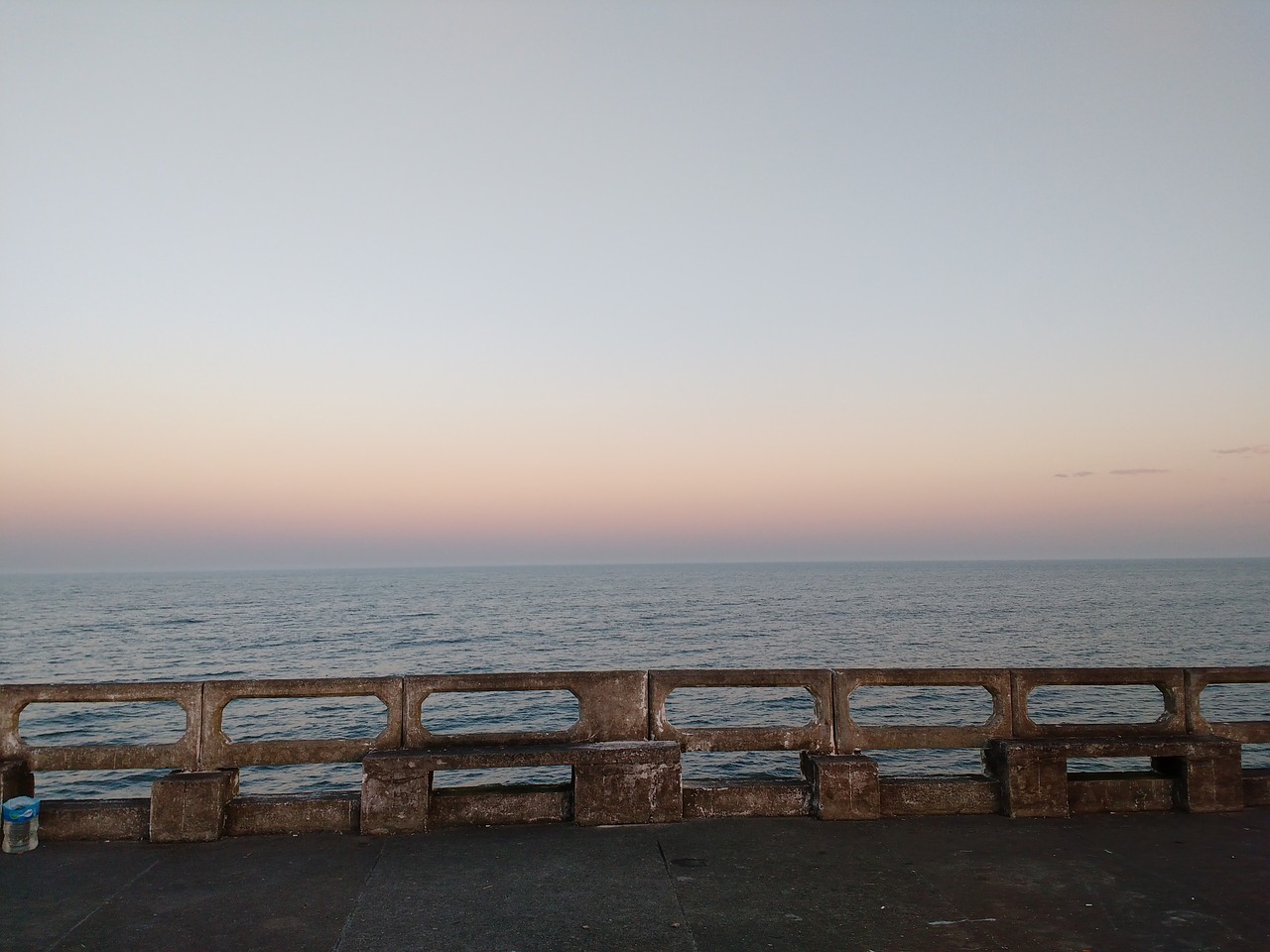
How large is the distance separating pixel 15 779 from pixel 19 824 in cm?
59

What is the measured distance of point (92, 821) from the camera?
259 inches

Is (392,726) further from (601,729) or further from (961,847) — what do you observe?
(961,847)

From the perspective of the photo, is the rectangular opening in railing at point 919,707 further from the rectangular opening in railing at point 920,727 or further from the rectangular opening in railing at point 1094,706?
the rectangular opening in railing at point 920,727

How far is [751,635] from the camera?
62969 mm

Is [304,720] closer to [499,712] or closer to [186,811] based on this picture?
[499,712]

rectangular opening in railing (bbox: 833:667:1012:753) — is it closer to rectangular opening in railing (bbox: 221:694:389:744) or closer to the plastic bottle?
the plastic bottle

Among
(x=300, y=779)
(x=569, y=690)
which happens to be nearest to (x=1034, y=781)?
(x=569, y=690)

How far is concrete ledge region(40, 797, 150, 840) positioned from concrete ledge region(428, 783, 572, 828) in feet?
7.64

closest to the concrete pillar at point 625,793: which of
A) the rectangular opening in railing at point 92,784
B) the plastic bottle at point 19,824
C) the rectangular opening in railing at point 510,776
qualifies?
the plastic bottle at point 19,824

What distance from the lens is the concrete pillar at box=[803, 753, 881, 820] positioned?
273 inches

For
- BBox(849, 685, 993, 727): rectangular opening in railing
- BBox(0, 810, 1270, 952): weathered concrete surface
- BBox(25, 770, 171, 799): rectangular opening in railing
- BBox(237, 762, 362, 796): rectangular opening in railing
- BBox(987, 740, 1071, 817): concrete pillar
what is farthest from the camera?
BBox(849, 685, 993, 727): rectangular opening in railing

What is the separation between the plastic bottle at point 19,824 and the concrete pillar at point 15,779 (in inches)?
10.5

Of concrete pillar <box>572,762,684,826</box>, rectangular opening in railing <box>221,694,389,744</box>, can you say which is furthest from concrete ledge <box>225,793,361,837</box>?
rectangular opening in railing <box>221,694,389,744</box>

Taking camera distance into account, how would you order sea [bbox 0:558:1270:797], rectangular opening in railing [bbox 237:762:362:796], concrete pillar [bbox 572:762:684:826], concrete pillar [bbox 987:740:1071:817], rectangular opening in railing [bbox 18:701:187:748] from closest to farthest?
1. concrete pillar [bbox 572:762:684:826]
2. concrete pillar [bbox 987:740:1071:817]
3. rectangular opening in railing [bbox 237:762:362:796]
4. sea [bbox 0:558:1270:797]
5. rectangular opening in railing [bbox 18:701:187:748]
